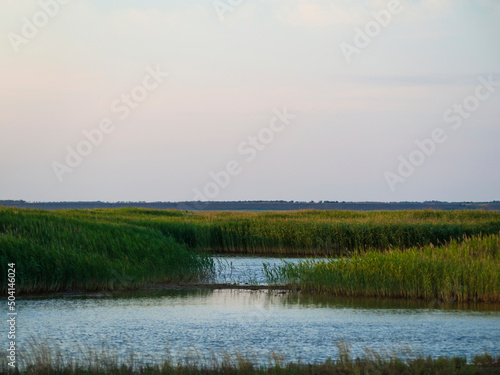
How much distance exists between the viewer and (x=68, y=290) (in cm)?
1734

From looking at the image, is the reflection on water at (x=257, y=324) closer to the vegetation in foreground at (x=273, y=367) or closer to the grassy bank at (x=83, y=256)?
the grassy bank at (x=83, y=256)

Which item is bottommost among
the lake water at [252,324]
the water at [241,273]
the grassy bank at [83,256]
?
→ the lake water at [252,324]

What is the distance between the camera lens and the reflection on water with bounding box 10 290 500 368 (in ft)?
35.6

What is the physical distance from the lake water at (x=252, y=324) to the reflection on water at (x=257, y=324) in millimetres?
19

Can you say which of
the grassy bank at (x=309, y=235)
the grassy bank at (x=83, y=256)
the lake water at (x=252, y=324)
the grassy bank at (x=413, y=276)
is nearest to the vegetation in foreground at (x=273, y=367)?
the lake water at (x=252, y=324)

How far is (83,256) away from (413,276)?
9.60 meters

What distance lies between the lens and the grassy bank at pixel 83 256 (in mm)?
16750

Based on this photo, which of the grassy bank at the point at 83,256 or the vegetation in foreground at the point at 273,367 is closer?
the vegetation in foreground at the point at 273,367

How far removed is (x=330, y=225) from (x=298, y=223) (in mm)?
2305

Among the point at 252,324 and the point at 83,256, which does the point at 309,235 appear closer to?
the point at 83,256

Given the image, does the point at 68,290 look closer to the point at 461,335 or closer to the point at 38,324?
the point at 38,324

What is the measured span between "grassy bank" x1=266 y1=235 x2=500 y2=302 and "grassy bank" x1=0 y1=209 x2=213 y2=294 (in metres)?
4.42

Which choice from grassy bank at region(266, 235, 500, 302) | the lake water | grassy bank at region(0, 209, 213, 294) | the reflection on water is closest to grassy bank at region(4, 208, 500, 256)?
grassy bank at region(0, 209, 213, 294)

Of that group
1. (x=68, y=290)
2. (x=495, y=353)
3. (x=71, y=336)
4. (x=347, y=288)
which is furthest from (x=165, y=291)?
(x=495, y=353)
